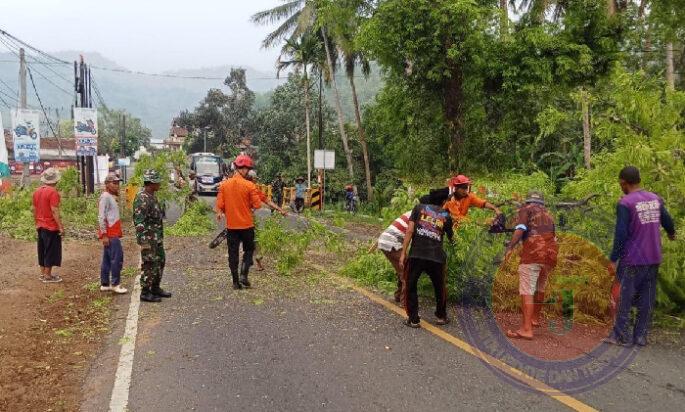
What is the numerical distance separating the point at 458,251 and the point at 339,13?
17595 mm

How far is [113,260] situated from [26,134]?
17865 millimetres

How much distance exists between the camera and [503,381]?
15.5ft


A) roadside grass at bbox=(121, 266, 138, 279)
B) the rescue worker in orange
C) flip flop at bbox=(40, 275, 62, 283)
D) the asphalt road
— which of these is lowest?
flip flop at bbox=(40, 275, 62, 283)

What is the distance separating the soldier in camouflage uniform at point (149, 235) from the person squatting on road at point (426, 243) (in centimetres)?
345

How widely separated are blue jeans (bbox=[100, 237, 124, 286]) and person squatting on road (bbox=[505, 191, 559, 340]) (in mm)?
5323

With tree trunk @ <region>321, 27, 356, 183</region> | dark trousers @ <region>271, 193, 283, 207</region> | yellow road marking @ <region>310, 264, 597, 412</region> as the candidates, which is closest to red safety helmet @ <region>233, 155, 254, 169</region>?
yellow road marking @ <region>310, 264, 597, 412</region>

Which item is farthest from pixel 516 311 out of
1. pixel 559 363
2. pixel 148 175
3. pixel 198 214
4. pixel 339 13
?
pixel 339 13

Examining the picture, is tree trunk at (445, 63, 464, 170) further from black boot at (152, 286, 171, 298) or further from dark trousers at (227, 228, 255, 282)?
black boot at (152, 286, 171, 298)

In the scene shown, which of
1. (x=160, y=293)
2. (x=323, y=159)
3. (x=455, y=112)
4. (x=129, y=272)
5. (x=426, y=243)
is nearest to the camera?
(x=426, y=243)

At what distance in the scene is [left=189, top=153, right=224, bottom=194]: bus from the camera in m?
35.6

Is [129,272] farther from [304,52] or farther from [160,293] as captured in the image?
[304,52]

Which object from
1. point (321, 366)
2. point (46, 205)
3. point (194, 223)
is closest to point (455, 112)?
point (194, 223)

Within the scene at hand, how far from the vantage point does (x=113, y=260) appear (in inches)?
314

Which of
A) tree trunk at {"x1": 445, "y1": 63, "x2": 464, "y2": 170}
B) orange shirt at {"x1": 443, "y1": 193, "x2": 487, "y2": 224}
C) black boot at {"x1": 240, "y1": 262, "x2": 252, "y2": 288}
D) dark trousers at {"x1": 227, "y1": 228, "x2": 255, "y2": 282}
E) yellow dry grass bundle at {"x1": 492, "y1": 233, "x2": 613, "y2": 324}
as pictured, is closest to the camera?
yellow dry grass bundle at {"x1": 492, "y1": 233, "x2": 613, "y2": 324}
